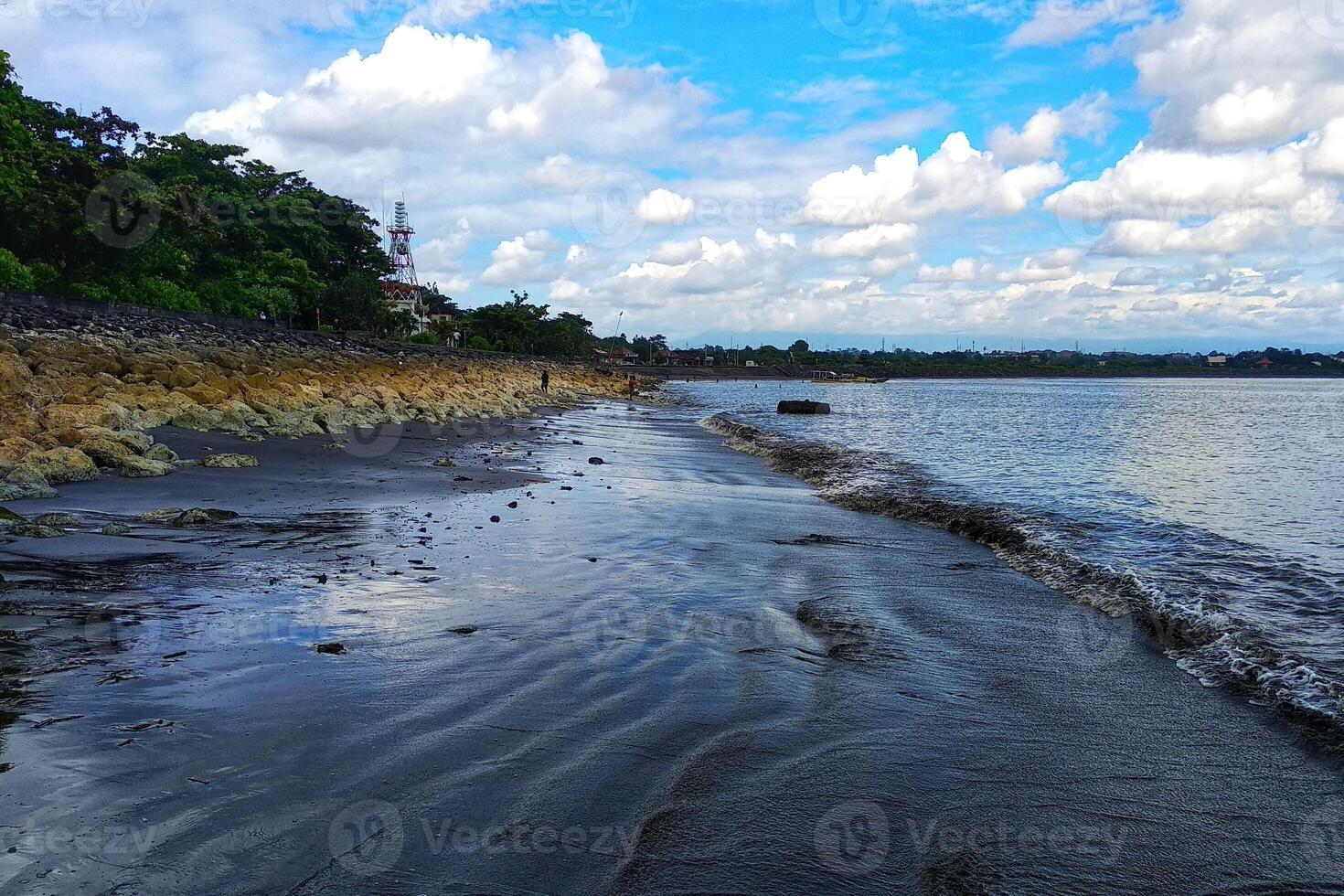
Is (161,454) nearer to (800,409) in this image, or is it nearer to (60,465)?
(60,465)

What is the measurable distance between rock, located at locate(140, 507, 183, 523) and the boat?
485ft

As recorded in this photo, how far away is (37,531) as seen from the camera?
7.10 meters

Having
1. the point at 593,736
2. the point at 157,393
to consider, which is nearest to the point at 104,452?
the point at 157,393

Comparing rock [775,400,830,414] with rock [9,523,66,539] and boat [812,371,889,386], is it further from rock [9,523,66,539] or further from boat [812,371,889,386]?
boat [812,371,889,386]

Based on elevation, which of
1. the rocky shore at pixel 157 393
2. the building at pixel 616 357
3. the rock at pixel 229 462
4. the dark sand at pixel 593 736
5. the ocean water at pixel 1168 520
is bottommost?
the ocean water at pixel 1168 520

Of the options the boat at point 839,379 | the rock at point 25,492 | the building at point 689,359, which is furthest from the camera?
the building at point 689,359

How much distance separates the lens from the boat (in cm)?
15312

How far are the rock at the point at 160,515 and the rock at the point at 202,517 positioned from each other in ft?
0.33

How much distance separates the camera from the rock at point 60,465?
29.7 feet

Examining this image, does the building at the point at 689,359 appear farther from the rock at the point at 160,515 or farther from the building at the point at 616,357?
the rock at the point at 160,515

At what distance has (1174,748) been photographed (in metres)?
4.42

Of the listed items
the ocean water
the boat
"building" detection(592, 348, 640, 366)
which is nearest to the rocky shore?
the ocean water

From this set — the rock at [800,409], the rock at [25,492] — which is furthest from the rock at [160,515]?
the rock at [800,409]

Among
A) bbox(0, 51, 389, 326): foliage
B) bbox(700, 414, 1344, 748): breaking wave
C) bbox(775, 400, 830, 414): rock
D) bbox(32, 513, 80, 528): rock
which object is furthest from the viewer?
bbox(775, 400, 830, 414): rock
